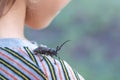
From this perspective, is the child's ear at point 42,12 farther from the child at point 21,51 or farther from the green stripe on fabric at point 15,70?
the green stripe on fabric at point 15,70

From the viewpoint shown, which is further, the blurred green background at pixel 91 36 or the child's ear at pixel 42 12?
the blurred green background at pixel 91 36

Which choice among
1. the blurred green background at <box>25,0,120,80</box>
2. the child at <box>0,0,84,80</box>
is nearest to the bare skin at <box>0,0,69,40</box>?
the child at <box>0,0,84,80</box>

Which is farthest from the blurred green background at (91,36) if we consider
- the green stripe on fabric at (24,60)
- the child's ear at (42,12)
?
the green stripe on fabric at (24,60)

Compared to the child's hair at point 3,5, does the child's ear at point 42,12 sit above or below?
below

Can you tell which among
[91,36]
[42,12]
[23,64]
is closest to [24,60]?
[23,64]

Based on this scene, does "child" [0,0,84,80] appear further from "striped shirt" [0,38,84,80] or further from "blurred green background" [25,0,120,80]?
"blurred green background" [25,0,120,80]

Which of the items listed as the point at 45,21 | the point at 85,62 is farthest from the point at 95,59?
the point at 45,21

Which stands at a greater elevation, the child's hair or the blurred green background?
the blurred green background

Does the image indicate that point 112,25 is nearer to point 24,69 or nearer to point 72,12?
point 72,12
